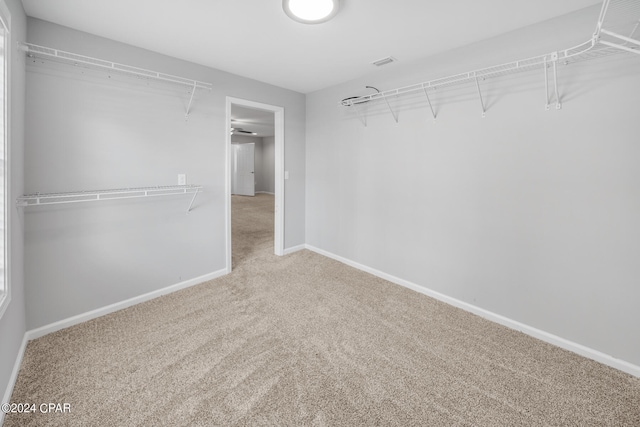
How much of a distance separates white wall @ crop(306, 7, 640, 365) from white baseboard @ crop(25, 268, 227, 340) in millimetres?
2063

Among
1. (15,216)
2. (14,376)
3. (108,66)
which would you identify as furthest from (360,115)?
(14,376)

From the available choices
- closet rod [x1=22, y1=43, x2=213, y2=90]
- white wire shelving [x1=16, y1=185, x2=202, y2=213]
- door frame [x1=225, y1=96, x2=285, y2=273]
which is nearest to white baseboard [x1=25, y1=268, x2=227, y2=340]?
door frame [x1=225, y1=96, x2=285, y2=273]

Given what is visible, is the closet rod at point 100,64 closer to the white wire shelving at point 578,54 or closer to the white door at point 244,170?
the white wire shelving at point 578,54

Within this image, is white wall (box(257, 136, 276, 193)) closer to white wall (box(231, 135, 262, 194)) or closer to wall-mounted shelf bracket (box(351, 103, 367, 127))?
white wall (box(231, 135, 262, 194))

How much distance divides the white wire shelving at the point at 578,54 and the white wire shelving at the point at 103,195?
2225 millimetres

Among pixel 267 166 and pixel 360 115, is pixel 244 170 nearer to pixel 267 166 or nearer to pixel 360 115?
pixel 267 166

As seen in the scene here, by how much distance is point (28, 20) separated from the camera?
203 cm

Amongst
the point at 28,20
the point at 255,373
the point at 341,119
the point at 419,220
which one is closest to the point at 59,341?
the point at 255,373

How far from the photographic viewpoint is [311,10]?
1915mm

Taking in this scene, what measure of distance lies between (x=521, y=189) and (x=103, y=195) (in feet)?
11.1

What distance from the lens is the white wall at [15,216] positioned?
61.2 inches

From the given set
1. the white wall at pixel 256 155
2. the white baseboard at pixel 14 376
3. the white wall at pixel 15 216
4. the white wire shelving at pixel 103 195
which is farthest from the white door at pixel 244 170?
the white baseboard at pixel 14 376

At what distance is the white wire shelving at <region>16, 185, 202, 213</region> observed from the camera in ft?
6.50

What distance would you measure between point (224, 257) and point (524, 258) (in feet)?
9.69
